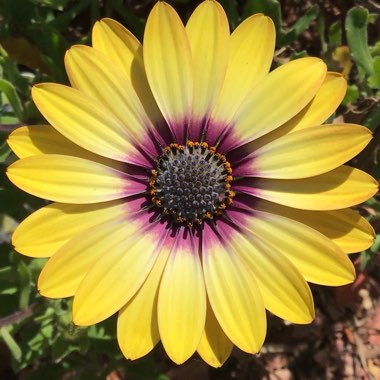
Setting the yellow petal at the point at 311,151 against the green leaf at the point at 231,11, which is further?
the green leaf at the point at 231,11

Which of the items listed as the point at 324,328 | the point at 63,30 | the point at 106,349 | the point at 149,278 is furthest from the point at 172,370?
the point at 63,30

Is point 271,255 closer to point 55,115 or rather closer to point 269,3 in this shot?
point 55,115

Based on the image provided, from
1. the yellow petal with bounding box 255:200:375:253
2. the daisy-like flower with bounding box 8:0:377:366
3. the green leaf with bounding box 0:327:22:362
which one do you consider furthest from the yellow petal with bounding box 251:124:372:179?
the green leaf with bounding box 0:327:22:362

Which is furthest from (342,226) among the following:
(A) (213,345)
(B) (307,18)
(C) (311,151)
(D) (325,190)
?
(B) (307,18)

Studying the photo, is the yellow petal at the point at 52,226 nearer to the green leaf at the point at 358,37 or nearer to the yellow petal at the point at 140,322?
the yellow petal at the point at 140,322

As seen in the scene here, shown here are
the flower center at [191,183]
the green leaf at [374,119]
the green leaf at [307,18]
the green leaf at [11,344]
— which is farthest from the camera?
the green leaf at [307,18]

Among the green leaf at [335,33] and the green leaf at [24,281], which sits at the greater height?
the green leaf at [335,33]

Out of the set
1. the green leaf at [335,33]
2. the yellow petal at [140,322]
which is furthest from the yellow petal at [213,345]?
the green leaf at [335,33]

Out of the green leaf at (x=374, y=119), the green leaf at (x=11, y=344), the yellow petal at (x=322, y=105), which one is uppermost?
the yellow petal at (x=322, y=105)
